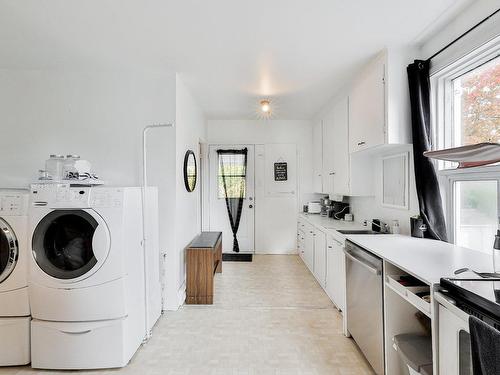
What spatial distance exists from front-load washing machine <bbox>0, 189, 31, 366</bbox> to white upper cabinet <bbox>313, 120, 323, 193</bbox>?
3.89 meters

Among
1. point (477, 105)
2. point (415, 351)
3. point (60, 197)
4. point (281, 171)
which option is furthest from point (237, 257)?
point (477, 105)

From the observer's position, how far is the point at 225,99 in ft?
13.1

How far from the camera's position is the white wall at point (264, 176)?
17.4 feet

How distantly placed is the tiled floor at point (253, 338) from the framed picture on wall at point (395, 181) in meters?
1.28

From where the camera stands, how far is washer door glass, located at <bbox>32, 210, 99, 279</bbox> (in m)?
2.02

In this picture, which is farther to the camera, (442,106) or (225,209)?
(225,209)

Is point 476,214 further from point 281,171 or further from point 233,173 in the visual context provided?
point 233,173

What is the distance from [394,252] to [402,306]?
331mm

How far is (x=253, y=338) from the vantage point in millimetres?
2471

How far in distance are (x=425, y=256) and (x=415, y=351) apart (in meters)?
0.55

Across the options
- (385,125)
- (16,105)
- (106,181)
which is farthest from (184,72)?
(385,125)

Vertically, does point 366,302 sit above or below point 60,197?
below

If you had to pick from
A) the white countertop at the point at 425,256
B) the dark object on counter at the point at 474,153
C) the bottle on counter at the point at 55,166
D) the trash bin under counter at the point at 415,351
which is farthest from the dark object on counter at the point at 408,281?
the bottle on counter at the point at 55,166

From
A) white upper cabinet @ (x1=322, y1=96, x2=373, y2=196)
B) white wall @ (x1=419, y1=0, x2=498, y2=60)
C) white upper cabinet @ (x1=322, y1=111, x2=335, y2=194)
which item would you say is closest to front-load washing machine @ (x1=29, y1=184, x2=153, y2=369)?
white upper cabinet @ (x1=322, y1=96, x2=373, y2=196)
